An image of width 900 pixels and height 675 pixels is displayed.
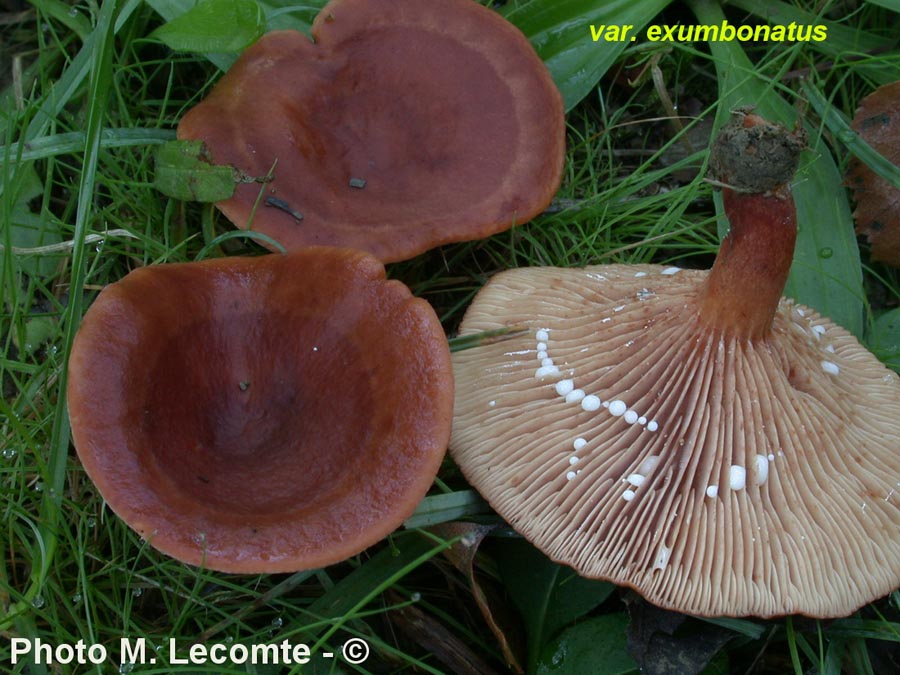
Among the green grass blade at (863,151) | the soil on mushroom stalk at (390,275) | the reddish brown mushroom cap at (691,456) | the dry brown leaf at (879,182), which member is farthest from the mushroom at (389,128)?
the dry brown leaf at (879,182)

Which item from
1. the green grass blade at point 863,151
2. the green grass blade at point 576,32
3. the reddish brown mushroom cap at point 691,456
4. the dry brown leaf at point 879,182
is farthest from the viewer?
the green grass blade at point 576,32

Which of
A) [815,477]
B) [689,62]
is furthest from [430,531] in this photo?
[689,62]

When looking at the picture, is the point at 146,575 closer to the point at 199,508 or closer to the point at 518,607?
the point at 199,508

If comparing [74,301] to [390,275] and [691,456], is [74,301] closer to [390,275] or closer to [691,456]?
[390,275]

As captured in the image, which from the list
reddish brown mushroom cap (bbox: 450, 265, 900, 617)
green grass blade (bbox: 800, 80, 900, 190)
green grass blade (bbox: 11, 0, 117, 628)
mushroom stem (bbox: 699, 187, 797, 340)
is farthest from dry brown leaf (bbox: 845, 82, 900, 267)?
green grass blade (bbox: 11, 0, 117, 628)

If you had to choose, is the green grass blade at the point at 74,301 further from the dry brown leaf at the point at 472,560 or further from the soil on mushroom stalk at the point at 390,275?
the dry brown leaf at the point at 472,560

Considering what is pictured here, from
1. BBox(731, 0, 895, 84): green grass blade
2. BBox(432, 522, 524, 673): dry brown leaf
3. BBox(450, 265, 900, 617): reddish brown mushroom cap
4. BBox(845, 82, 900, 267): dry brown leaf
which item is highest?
BBox(731, 0, 895, 84): green grass blade

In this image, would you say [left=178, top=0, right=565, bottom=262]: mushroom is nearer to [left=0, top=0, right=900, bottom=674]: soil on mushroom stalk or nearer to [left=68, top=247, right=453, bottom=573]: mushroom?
[left=0, top=0, right=900, bottom=674]: soil on mushroom stalk
